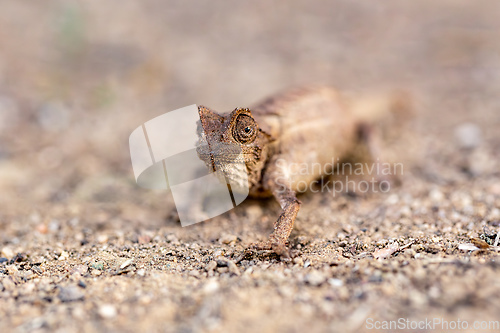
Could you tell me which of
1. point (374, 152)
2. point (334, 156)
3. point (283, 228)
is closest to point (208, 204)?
point (283, 228)

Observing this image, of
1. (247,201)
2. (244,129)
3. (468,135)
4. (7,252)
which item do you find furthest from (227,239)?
(468,135)

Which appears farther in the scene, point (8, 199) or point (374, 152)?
point (374, 152)

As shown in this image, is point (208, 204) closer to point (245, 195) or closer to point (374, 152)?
point (245, 195)

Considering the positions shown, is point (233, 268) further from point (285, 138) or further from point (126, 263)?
point (285, 138)

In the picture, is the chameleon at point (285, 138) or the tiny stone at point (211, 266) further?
the chameleon at point (285, 138)

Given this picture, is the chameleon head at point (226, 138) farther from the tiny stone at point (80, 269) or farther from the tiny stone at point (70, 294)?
the tiny stone at point (70, 294)

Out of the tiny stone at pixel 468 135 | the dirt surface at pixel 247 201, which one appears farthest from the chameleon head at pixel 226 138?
the tiny stone at pixel 468 135
